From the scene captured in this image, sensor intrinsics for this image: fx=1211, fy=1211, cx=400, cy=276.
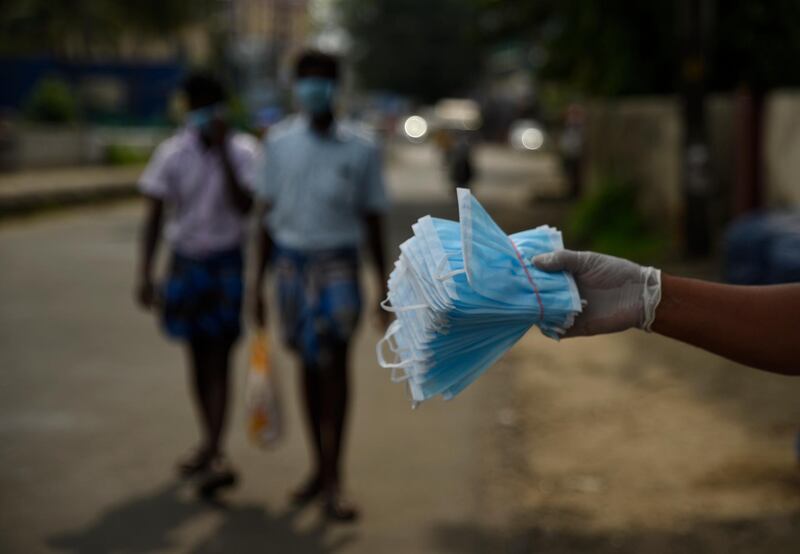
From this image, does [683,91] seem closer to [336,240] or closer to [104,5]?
[336,240]

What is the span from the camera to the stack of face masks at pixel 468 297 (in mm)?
1838

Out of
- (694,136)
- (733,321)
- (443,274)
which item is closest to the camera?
(443,274)

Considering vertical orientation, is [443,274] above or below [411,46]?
below

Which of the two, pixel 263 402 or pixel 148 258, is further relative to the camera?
pixel 148 258

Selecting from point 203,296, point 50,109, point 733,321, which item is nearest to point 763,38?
point 203,296

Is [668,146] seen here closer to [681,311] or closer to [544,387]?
[544,387]

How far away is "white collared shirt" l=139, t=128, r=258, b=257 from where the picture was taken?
5203 mm

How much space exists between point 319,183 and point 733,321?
297cm

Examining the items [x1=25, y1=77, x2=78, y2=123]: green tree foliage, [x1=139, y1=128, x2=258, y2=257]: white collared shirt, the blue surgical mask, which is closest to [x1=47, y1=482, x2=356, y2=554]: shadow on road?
[x1=139, y1=128, x2=258, y2=257]: white collared shirt

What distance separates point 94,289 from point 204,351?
19.6 ft

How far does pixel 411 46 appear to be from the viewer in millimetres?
75438

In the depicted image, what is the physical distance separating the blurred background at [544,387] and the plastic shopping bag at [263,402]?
26 centimetres

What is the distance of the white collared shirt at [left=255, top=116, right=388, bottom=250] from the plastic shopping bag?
0.58 m

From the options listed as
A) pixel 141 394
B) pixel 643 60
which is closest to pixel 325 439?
pixel 141 394
